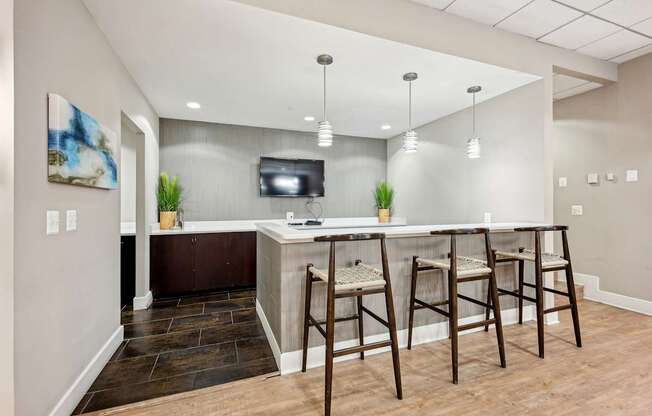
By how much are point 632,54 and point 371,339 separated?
13.6ft

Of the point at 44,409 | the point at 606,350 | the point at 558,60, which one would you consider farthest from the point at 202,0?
the point at 606,350

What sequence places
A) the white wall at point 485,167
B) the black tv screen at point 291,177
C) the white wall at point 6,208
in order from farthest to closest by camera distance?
1. the black tv screen at point 291,177
2. the white wall at point 485,167
3. the white wall at point 6,208

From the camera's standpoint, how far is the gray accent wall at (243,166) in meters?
4.53

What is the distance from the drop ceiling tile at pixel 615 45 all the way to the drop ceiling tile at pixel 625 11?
0.23 meters

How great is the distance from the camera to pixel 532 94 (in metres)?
3.08

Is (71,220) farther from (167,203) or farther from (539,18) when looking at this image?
(539,18)

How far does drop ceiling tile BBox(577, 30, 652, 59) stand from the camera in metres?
2.91

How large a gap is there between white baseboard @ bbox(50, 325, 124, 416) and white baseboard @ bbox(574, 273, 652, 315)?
5203 millimetres

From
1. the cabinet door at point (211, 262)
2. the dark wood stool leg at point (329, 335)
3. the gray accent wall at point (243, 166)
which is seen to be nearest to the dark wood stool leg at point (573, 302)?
the dark wood stool leg at point (329, 335)

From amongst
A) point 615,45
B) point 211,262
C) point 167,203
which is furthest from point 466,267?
point 167,203

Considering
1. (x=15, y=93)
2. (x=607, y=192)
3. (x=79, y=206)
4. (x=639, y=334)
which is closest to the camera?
(x=15, y=93)

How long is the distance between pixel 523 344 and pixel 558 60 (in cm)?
286

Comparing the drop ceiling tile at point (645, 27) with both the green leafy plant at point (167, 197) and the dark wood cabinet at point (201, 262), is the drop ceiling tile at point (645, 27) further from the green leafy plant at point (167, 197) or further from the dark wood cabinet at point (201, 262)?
the green leafy plant at point (167, 197)

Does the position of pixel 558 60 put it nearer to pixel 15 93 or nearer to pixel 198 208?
pixel 15 93
